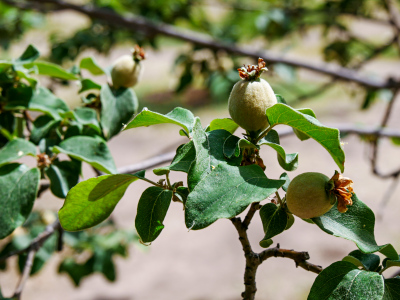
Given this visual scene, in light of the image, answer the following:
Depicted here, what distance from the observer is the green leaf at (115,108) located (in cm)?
61

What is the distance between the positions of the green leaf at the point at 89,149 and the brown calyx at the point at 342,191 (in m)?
0.28

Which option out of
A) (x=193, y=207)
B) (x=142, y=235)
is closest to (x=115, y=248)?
(x=142, y=235)

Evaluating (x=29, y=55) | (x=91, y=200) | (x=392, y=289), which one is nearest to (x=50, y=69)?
(x=29, y=55)

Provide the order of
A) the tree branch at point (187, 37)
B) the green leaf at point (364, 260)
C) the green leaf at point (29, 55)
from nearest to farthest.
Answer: the green leaf at point (364, 260), the green leaf at point (29, 55), the tree branch at point (187, 37)

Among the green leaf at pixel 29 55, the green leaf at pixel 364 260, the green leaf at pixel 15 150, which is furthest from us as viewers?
A: the green leaf at pixel 29 55

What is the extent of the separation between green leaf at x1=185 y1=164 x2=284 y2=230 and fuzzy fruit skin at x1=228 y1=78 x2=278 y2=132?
59mm

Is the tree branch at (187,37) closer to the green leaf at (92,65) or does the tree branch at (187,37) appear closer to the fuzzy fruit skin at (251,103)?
the green leaf at (92,65)

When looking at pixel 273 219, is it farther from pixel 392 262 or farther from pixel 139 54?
pixel 139 54

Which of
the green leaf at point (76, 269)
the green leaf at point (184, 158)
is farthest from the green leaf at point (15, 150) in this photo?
the green leaf at point (76, 269)

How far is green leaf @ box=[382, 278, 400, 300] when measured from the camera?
0.41 m

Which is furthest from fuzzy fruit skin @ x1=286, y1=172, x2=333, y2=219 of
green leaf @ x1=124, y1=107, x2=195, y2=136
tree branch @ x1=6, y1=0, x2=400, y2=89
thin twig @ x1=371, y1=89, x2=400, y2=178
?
tree branch @ x1=6, y1=0, x2=400, y2=89

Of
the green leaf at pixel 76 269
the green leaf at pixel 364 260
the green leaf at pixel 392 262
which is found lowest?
the green leaf at pixel 76 269

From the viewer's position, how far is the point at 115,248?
1351 millimetres

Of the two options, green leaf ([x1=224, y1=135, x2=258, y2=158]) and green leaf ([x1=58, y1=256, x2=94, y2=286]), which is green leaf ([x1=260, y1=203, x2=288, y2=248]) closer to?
green leaf ([x1=224, y1=135, x2=258, y2=158])
